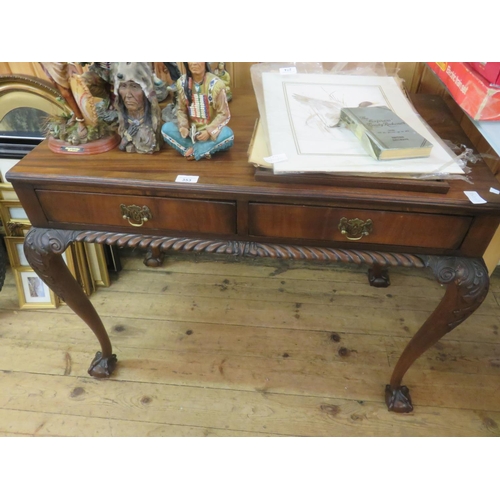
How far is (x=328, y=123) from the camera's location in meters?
0.90

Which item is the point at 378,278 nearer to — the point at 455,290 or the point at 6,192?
the point at 455,290

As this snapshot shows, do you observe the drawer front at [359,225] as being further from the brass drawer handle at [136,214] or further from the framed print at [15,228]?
the framed print at [15,228]

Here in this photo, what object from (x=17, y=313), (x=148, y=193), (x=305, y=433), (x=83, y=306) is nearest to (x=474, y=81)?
(x=148, y=193)

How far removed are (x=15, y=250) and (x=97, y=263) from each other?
0.30m

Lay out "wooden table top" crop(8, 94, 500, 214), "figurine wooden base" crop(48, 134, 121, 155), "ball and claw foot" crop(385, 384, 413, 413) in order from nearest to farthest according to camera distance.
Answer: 1. "wooden table top" crop(8, 94, 500, 214)
2. "figurine wooden base" crop(48, 134, 121, 155)
3. "ball and claw foot" crop(385, 384, 413, 413)

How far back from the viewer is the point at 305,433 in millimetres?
1177

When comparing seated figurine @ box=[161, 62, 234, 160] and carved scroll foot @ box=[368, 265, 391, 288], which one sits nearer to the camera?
seated figurine @ box=[161, 62, 234, 160]

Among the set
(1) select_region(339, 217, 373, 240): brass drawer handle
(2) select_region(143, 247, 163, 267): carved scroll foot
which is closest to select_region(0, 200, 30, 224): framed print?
(2) select_region(143, 247, 163, 267): carved scroll foot

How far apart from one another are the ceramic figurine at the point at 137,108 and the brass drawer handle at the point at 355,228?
1.48ft

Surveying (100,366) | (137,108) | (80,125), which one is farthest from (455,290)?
(100,366)

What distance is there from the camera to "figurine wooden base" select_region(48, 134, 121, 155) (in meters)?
0.89

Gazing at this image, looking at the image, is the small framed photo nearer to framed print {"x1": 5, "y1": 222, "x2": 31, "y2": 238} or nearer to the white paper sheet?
framed print {"x1": 5, "y1": 222, "x2": 31, "y2": 238}

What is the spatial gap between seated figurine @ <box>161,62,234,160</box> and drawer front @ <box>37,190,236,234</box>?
0.12 metres

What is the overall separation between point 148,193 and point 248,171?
0.71 feet
